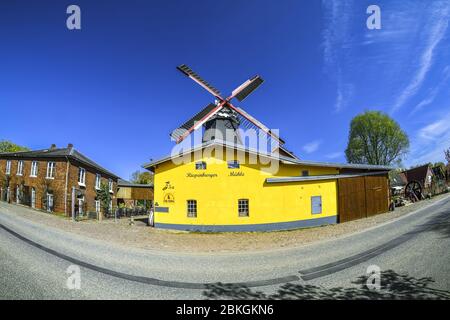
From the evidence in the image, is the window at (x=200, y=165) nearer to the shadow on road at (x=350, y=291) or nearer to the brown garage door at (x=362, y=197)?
the brown garage door at (x=362, y=197)

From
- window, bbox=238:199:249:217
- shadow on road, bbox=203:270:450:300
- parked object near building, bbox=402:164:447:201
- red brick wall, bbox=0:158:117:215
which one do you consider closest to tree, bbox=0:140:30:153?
red brick wall, bbox=0:158:117:215

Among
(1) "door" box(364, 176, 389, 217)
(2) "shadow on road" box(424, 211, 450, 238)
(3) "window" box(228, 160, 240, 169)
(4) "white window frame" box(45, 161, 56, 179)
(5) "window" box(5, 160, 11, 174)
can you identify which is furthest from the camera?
(5) "window" box(5, 160, 11, 174)

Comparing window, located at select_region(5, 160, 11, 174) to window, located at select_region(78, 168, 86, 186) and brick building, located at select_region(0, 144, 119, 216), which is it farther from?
window, located at select_region(78, 168, 86, 186)

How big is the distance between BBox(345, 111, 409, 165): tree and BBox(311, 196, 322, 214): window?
3162cm

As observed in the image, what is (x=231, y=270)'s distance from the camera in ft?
25.2

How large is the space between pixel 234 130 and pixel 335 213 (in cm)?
1329

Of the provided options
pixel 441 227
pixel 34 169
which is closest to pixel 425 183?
pixel 441 227

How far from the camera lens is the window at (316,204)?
1850 centimetres

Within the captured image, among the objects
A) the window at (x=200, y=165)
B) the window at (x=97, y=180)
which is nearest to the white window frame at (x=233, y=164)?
the window at (x=200, y=165)

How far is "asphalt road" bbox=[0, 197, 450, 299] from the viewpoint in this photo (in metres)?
5.55

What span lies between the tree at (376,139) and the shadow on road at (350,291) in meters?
43.8

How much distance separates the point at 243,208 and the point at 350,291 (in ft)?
41.7
